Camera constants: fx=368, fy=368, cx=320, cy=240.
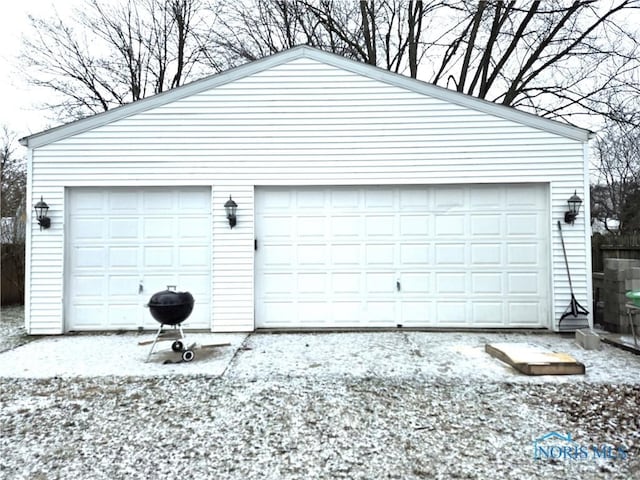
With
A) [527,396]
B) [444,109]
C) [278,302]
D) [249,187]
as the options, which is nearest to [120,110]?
[249,187]

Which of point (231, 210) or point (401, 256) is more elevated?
point (231, 210)

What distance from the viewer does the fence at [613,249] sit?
6.18 meters

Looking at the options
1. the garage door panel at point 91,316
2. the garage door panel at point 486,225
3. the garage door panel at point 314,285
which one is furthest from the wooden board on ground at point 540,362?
the garage door panel at point 91,316

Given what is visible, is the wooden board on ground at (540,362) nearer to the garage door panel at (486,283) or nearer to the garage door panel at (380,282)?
the garage door panel at (486,283)

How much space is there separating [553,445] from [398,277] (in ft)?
11.2

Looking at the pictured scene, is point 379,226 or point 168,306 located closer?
point 168,306

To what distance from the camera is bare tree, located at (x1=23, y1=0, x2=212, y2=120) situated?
39.7 feet

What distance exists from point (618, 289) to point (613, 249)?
1173 millimetres

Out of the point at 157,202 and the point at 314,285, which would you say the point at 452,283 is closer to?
the point at 314,285

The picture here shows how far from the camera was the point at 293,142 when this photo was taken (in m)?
5.88

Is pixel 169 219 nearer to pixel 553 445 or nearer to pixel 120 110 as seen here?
pixel 120 110

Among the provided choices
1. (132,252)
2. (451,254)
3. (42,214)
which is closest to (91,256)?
(132,252)

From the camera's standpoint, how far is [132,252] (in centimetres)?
593

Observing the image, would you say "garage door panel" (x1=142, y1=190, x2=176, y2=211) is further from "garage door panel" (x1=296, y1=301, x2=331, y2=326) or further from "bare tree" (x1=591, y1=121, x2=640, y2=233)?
"bare tree" (x1=591, y1=121, x2=640, y2=233)
